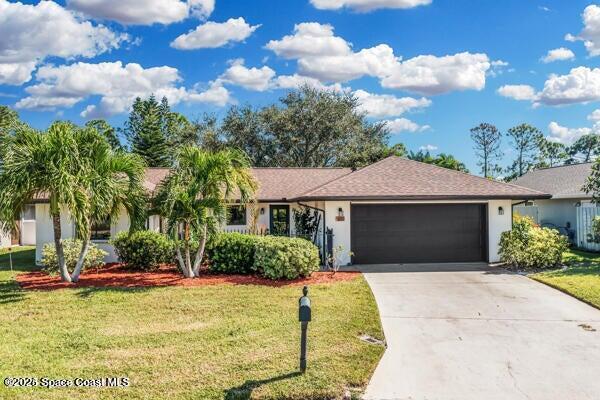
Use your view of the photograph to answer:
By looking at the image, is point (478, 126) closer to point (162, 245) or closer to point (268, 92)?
point (268, 92)

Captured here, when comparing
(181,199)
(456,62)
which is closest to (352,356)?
(181,199)

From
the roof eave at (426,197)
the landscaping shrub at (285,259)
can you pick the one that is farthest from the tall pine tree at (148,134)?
the landscaping shrub at (285,259)

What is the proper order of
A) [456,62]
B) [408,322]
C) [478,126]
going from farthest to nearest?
[478,126], [456,62], [408,322]

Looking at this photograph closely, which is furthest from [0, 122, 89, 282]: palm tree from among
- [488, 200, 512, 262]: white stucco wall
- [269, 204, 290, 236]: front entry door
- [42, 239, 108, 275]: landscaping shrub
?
[488, 200, 512, 262]: white stucco wall

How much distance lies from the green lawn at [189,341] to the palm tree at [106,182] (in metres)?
1.98

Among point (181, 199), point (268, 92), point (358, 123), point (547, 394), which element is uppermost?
point (268, 92)

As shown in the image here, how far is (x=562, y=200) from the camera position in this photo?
70.3ft

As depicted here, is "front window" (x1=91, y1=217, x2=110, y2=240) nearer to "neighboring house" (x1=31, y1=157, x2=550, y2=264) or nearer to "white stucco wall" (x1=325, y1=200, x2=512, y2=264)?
"neighboring house" (x1=31, y1=157, x2=550, y2=264)

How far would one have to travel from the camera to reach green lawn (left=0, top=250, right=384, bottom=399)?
536 cm

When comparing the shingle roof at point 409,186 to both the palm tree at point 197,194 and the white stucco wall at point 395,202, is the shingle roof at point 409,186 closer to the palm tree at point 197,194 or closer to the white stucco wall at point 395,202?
the white stucco wall at point 395,202

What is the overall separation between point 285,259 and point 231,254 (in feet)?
6.53

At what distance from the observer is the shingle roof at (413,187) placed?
45.1 feet

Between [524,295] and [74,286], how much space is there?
10803 millimetres

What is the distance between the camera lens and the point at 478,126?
175ft
